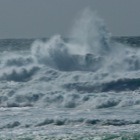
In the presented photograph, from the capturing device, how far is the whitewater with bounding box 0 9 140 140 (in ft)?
50.9

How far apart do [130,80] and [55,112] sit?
26.8 ft

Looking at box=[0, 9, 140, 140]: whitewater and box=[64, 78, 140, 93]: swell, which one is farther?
box=[64, 78, 140, 93]: swell

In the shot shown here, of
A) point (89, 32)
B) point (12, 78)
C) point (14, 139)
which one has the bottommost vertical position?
point (14, 139)

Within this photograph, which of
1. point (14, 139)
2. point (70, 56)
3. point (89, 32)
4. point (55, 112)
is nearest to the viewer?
point (14, 139)

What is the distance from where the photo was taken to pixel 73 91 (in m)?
23.5

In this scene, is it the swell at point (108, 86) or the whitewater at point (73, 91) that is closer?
the whitewater at point (73, 91)

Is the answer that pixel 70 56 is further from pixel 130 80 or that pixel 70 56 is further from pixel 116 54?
pixel 130 80

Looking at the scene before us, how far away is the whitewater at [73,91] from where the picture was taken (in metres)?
15.5

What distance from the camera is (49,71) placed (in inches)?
1170

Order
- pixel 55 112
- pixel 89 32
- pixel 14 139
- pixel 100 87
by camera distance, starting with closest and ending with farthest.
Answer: pixel 14 139 → pixel 55 112 → pixel 100 87 → pixel 89 32

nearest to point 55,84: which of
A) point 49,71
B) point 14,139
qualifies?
point 49,71

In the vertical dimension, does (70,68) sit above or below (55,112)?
above

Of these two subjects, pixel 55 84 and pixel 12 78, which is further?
pixel 12 78

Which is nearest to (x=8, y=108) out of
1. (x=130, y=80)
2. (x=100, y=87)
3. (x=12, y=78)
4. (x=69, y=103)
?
(x=69, y=103)
